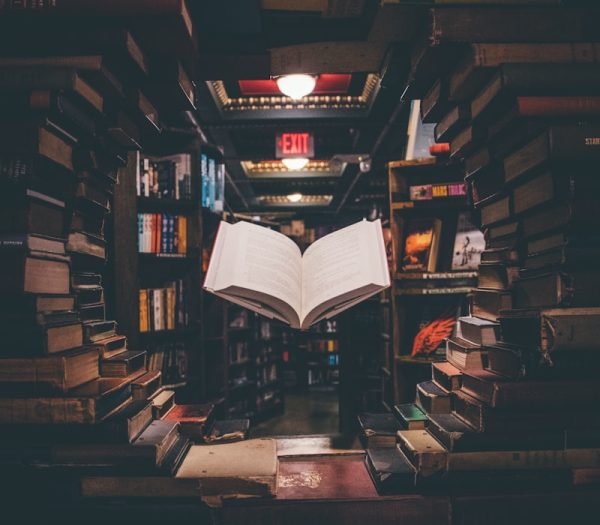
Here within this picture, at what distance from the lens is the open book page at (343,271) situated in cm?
92

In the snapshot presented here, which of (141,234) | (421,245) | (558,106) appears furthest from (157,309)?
(558,106)

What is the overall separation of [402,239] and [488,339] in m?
1.86

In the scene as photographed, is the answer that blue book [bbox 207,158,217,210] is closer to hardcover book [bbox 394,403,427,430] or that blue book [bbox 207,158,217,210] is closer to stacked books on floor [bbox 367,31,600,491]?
hardcover book [bbox 394,403,427,430]

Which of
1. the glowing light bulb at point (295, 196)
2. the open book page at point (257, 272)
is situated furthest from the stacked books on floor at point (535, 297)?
the glowing light bulb at point (295, 196)

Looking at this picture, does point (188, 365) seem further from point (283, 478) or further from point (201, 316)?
point (283, 478)

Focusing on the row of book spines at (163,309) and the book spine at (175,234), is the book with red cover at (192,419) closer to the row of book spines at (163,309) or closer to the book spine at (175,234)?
the row of book spines at (163,309)

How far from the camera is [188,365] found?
294 cm

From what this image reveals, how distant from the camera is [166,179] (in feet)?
9.40

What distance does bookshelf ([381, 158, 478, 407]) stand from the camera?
2.77m

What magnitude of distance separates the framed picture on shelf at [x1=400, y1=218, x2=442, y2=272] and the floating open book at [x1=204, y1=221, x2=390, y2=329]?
1.85 metres

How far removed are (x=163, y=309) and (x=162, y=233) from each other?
1.55 feet

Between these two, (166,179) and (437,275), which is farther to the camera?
(166,179)

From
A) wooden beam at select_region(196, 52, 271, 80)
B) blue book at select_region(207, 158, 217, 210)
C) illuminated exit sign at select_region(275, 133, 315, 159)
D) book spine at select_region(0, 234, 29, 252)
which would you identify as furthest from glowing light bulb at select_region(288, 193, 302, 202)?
book spine at select_region(0, 234, 29, 252)

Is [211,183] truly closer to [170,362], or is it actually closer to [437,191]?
[170,362]
